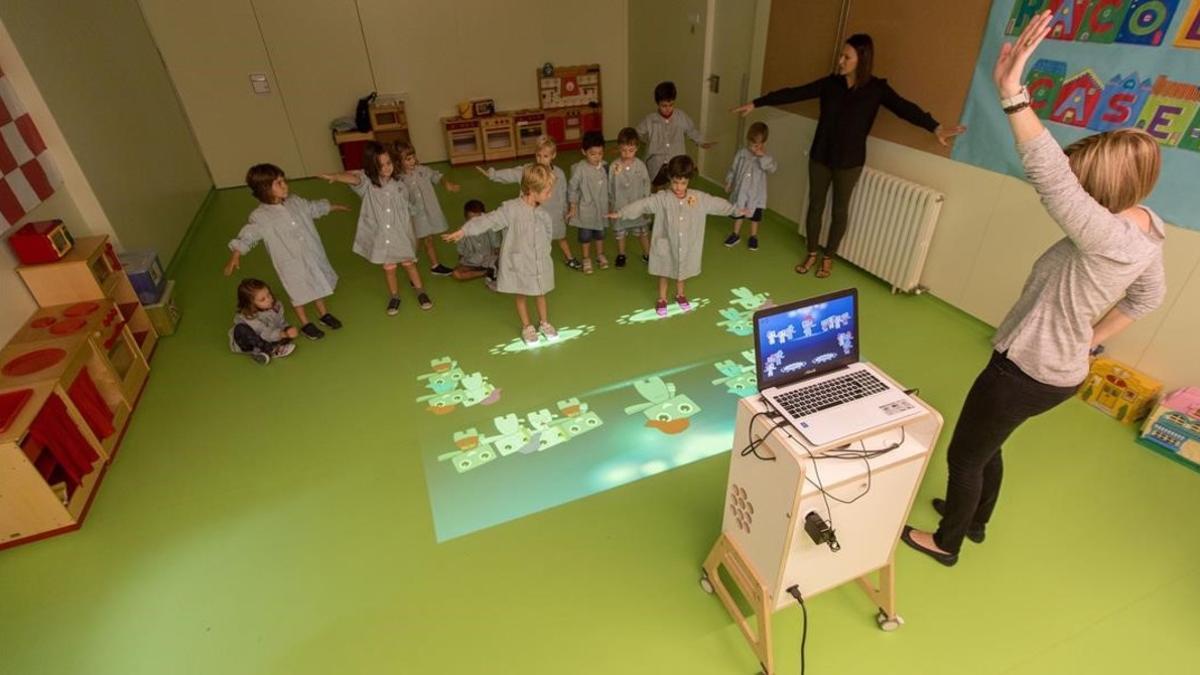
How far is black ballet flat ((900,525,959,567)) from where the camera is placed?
85.3 inches

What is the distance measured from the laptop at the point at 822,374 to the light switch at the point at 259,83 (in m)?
6.36

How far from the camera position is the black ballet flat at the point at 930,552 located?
2.17 metres

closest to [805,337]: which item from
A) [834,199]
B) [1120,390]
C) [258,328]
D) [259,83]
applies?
[1120,390]

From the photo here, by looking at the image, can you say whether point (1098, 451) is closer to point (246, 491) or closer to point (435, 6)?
point (246, 491)

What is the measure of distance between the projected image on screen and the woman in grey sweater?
0.48 meters

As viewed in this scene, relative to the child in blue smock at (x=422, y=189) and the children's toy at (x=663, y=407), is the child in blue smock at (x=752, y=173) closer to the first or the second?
the children's toy at (x=663, y=407)

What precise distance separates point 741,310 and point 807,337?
7.06ft

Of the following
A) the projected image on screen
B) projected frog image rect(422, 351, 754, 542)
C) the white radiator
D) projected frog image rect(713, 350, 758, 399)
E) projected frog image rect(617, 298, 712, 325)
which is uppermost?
the projected image on screen

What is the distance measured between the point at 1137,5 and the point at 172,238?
6.25 m

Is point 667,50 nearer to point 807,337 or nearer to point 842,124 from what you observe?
point 842,124

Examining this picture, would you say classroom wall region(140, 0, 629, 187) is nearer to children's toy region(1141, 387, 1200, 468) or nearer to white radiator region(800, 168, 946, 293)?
white radiator region(800, 168, 946, 293)

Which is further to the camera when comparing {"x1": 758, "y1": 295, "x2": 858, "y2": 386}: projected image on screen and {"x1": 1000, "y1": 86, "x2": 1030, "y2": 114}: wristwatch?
{"x1": 758, "y1": 295, "x2": 858, "y2": 386}: projected image on screen

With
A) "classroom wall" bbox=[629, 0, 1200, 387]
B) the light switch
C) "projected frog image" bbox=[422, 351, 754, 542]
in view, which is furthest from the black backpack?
"projected frog image" bbox=[422, 351, 754, 542]

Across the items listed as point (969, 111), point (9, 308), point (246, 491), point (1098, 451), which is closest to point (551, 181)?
point (246, 491)
